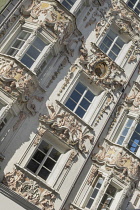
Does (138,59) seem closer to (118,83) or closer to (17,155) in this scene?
(118,83)

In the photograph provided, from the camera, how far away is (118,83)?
17484 mm

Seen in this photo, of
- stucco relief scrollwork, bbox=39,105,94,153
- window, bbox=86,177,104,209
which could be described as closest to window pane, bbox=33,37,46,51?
stucco relief scrollwork, bbox=39,105,94,153

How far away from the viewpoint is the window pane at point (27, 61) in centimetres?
1431

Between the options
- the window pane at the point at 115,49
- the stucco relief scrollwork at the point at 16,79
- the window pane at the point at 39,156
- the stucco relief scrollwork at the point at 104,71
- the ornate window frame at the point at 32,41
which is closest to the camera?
the stucco relief scrollwork at the point at 16,79

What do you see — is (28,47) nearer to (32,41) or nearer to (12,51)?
(32,41)

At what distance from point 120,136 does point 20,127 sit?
5751 mm

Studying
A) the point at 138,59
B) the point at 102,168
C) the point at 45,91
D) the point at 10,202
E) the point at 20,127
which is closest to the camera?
the point at 10,202

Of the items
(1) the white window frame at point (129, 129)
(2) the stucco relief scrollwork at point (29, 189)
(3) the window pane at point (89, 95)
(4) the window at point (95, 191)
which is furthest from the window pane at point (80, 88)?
(2) the stucco relief scrollwork at point (29, 189)

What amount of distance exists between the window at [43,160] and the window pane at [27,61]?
3.57 metres

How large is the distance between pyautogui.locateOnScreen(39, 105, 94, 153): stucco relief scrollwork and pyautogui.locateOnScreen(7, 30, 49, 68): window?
2351 mm

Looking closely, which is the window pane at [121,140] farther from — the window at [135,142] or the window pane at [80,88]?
the window pane at [80,88]

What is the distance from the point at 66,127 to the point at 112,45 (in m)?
6.07

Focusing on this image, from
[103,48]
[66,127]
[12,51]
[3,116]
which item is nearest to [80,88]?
[66,127]

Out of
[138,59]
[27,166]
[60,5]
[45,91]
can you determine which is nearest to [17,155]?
[27,166]
